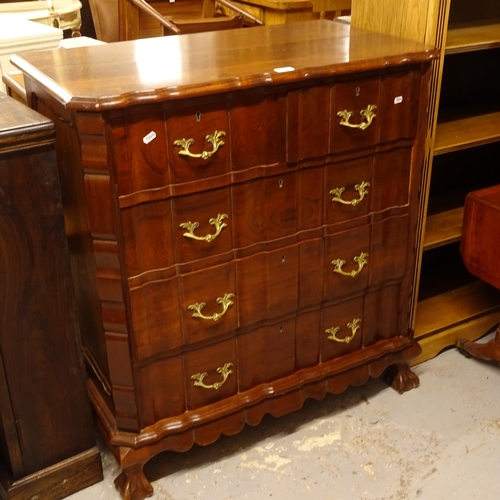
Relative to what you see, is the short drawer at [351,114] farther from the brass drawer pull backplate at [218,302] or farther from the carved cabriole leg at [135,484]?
the carved cabriole leg at [135,484]

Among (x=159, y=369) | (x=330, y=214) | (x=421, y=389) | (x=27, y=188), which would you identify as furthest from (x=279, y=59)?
(x=421, y=389)

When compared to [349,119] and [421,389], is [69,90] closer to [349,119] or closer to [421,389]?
[349,119]

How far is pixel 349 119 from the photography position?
1.53 metres

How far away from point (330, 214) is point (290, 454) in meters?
0.66

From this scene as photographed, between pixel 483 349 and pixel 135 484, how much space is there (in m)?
1.13

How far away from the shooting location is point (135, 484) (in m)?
1.60

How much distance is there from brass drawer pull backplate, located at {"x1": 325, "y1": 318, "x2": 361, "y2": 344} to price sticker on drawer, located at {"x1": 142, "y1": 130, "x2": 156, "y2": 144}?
760 millimetres

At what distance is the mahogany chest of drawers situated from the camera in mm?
1334

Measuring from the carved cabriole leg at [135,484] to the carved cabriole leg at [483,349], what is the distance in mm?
1093

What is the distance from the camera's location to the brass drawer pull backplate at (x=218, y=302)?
1.52 meters

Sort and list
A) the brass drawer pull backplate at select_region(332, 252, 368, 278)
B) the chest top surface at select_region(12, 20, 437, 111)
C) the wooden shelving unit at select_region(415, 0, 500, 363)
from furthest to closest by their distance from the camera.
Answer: the wooden shelving unit at select_region(415, 0, 500, 363)
the brass drawer pull backplate at select_region(332, 252, 368, 278)
the chest top surface at select_region(12, 20, 437, 111)

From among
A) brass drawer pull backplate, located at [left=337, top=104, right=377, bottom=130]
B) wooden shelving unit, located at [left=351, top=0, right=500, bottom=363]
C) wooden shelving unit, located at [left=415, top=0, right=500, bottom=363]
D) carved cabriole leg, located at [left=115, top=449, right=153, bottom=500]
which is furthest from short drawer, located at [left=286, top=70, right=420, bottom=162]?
carved cabriole leg, located at [left=115, top=449, right=153, bottom=500]

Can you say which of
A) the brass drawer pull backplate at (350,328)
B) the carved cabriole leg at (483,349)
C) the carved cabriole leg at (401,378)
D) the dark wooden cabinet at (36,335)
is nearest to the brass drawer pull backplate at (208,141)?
the dark wooden cabinet at (36,335)

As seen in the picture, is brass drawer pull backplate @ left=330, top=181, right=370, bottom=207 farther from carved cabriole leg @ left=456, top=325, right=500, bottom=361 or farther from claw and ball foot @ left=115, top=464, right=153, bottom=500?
claw and ball foot @ left=115, top=464, right=153, bottom=500
